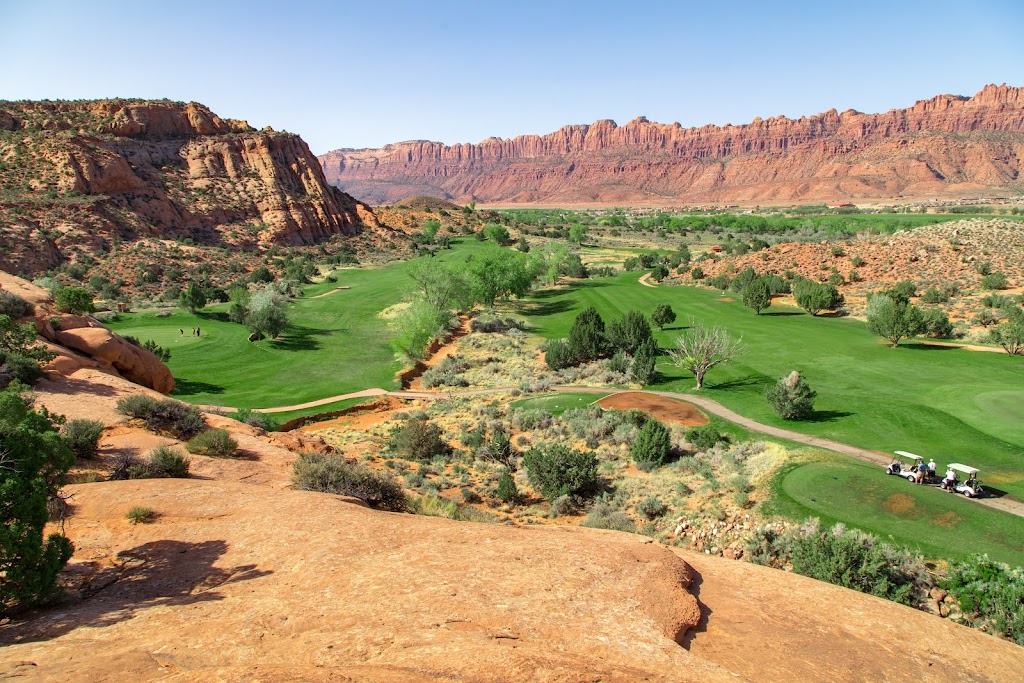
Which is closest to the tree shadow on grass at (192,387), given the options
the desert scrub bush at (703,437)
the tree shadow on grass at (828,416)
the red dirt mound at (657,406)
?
the red dirt mound at (657,406)

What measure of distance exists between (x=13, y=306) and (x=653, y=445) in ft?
82.1

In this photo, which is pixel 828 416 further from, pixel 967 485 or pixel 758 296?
pixel 758 296

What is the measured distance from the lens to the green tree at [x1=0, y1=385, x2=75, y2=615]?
7828 mm

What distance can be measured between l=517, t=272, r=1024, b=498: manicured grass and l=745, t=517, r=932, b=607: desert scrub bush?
8634 mm

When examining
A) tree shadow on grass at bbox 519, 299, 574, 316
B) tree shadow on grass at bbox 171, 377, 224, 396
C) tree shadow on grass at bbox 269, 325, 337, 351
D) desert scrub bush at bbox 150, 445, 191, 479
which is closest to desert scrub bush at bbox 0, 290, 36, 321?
desert scrub bush at bbox 150, 445, 191, 479

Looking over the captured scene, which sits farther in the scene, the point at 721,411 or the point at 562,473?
the point at 721,411

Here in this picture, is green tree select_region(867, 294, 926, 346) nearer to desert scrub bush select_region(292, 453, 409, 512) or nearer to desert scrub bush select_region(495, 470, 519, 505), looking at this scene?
desert scrub bush select_region(495, 470, 519, 505)

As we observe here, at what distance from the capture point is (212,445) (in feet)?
54.7

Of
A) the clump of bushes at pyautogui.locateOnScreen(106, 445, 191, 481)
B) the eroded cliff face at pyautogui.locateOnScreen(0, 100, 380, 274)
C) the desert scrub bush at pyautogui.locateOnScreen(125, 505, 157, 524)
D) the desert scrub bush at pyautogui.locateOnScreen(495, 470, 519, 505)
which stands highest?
the eroded cliff face at pyautogui.locateOnScreen(0, 100, 380, 274)

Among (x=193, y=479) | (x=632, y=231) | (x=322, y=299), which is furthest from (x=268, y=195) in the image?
(x=193, y=479)

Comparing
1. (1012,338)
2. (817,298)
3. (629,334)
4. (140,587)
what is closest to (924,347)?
(1012,338)

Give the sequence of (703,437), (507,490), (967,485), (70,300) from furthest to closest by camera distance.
Result: (703,437)
(70,300)
(507,490)
(967,485)

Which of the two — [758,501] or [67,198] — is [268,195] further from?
[758,501]

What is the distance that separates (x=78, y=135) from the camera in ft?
272
